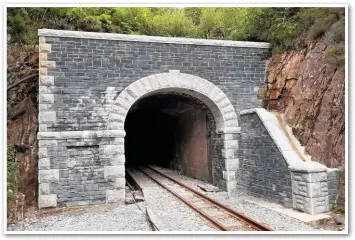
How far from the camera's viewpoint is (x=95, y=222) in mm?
7492

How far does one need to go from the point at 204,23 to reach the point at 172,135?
5.90 meters

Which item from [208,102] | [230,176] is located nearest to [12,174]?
[208,102]

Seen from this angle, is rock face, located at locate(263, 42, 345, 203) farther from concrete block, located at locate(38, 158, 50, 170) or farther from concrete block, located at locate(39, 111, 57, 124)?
concrete block, located at locate(38, 158, 50, 170)

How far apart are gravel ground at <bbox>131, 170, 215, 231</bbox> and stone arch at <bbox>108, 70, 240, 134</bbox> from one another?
7.82 feet

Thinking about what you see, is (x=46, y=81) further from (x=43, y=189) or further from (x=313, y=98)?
(x=313, y=98)

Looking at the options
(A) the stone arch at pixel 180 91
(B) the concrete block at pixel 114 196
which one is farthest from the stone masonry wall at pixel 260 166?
(B) the concrete block at pixel 114 196

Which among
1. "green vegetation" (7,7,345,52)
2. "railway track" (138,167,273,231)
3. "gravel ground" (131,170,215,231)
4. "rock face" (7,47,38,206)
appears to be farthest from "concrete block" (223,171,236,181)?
"rock face" (7,47,38,206)

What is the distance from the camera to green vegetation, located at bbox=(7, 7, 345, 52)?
371 inches

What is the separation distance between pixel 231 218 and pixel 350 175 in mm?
2688

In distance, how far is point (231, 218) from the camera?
759 centimetres

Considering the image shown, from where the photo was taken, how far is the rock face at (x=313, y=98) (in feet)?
25.6

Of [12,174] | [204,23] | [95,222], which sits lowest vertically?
[95,222]
